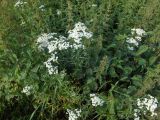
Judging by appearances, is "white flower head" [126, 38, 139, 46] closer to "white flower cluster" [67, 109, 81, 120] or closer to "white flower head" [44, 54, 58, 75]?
"white flower head" [44, 54, 58, 75]

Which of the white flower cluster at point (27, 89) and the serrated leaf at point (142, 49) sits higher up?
the serrated leaf at point (142, 49)

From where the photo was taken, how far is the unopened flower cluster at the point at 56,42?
4198 millimetres

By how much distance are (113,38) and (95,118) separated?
3.55ft

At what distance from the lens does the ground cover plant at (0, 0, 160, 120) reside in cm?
409

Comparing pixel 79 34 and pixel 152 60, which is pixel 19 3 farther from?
pixel 152 60

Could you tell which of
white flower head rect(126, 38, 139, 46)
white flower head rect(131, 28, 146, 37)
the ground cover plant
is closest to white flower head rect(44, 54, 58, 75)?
the ground cover plant

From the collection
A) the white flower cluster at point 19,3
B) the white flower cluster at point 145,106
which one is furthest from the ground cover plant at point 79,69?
the white flower cluster at point 19,3

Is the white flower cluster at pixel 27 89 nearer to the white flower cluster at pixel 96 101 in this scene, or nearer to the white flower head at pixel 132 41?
the white flower cluster at pixel 96 101

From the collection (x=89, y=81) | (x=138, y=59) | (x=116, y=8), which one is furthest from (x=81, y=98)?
(x=116, y=8)

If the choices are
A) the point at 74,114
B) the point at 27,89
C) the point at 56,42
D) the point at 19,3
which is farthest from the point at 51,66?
the point at 19,3

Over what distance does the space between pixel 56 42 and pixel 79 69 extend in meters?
0.39

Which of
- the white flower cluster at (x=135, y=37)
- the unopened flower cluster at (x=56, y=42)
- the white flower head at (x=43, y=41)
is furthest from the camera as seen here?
the white flower cluster at (x=135, y=37)

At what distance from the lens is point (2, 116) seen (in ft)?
15.1

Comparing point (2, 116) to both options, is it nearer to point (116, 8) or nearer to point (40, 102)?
point (40, 102)
